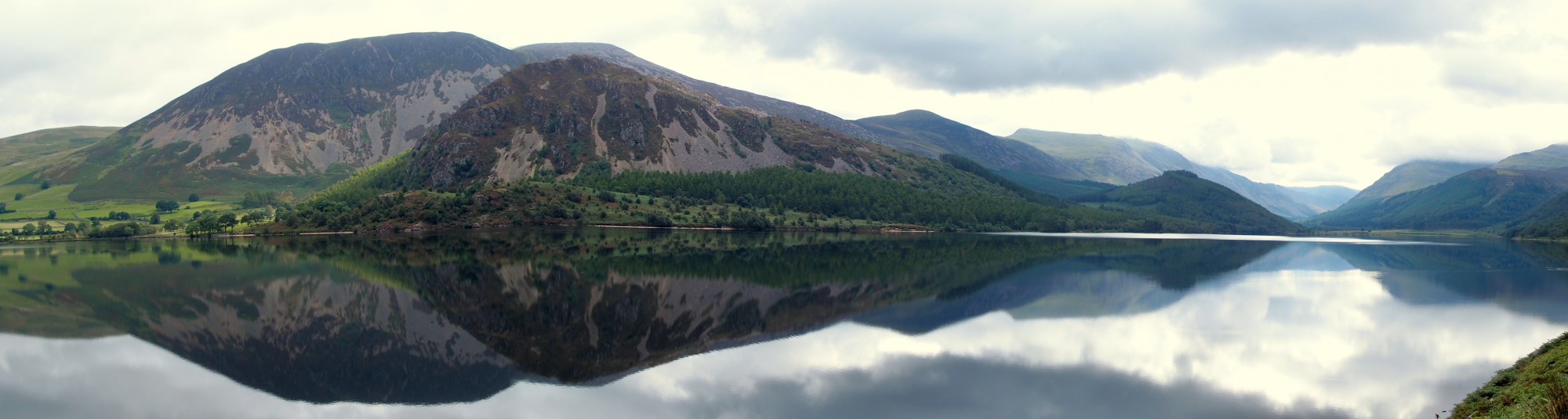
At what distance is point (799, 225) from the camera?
637 ft

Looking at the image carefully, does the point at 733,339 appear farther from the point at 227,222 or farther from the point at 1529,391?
the point at 227,222

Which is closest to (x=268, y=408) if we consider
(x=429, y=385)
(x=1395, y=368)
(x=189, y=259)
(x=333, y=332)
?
(x=429, y=385)

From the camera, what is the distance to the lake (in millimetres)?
30609

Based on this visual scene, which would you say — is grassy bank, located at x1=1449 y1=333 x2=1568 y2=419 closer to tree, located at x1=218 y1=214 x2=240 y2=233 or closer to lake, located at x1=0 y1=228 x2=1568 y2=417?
lake, located at x1=0 y1=228 x2=1568 y2=417

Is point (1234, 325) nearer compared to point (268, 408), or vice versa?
point (268, 408)

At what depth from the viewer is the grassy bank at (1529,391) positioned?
19.5 meters

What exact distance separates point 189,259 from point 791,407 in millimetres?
87159

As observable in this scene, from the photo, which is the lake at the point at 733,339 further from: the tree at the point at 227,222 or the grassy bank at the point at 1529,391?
the tree at the point at 227,222

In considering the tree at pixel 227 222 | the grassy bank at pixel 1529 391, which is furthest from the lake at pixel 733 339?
the tree at pixel 227 222

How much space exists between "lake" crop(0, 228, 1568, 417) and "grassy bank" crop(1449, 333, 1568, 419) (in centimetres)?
127

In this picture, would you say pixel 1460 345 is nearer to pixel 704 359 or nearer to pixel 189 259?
pixel 704 359

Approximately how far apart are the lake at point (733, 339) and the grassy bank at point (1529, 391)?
1.27m

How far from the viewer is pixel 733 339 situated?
42.9m

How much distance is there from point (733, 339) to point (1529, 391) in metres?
31.0
